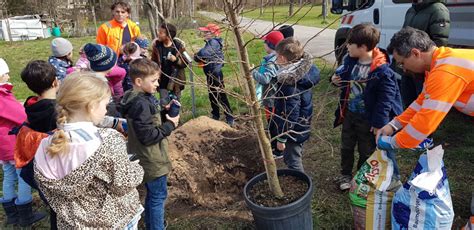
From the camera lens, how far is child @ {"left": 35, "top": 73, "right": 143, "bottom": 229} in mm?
1857

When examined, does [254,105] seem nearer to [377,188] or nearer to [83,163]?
[377,188]

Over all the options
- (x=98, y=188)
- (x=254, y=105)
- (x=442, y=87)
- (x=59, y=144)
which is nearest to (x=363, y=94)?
A: (x=442, y=87)

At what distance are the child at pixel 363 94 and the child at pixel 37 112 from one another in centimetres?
205

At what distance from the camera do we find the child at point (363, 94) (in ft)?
9.70

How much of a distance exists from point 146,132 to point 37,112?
0.79m

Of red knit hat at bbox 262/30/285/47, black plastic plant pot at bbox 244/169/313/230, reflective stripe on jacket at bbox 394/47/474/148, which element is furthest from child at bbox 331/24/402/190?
red knit hat at bbox 262/30/285/47

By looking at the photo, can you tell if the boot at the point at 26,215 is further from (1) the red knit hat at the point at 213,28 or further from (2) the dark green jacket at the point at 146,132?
(1) the red knit hat at the point at 213,28

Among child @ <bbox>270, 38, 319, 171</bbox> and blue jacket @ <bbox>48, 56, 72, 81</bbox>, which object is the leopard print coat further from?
blue jacket @ <bbox>48, 56, 72, 81</bbox>

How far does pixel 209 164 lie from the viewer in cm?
382

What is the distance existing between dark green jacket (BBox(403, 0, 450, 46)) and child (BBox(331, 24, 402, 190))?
136cm

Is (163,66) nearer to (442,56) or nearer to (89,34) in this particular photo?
(442,56)

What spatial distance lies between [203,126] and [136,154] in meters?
1.67

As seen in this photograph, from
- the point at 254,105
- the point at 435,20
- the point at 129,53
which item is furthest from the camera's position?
the point at 129,53

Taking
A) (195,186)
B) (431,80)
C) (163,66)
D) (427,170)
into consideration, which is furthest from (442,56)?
(163,66)
